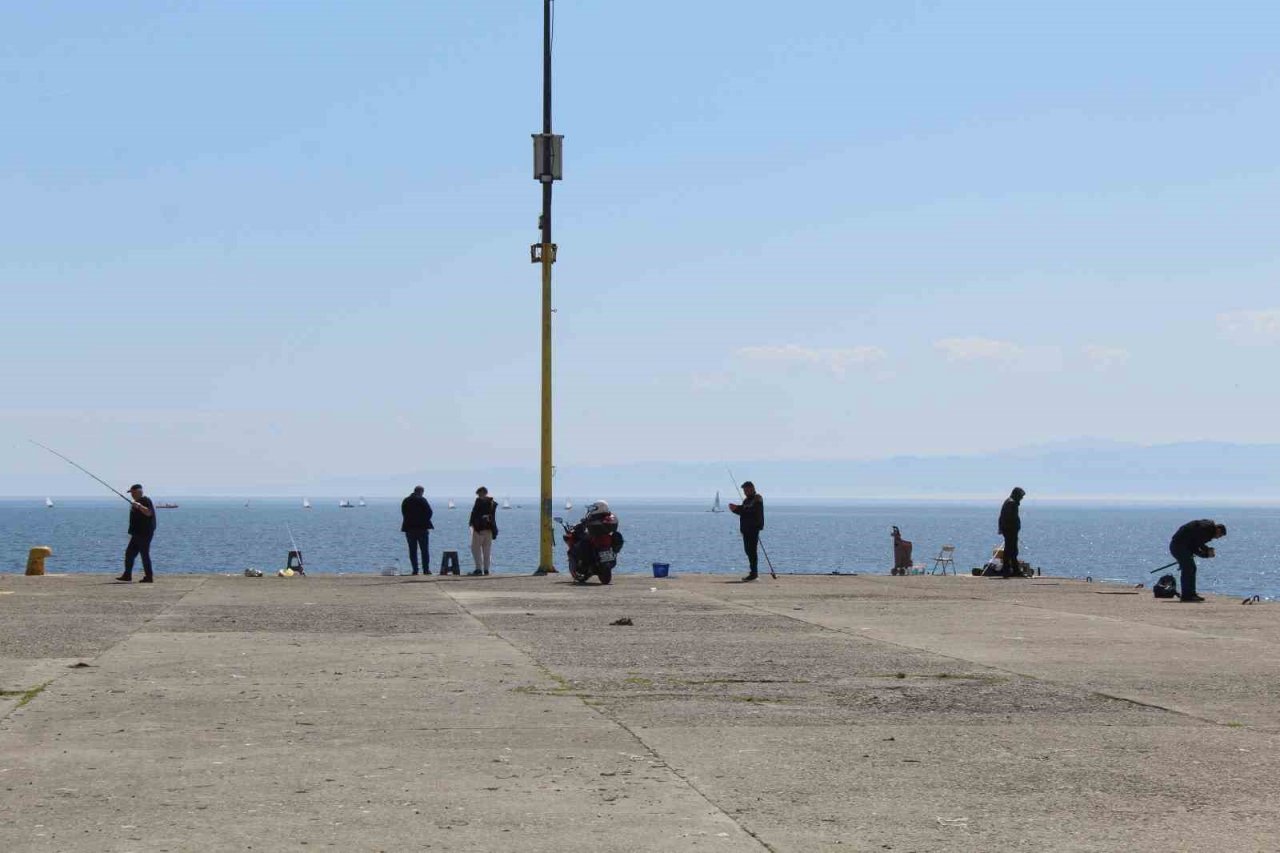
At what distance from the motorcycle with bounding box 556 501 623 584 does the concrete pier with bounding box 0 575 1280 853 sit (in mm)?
7110

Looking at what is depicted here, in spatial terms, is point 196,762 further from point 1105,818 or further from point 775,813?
→ point 1105,818

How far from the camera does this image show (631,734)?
9766mm

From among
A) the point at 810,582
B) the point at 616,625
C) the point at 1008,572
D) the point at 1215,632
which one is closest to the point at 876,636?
the point at 616,625

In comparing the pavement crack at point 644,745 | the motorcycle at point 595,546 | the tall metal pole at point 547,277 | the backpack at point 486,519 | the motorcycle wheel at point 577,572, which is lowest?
the pavement crack at point 644,745

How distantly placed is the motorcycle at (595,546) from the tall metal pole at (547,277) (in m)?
3.03

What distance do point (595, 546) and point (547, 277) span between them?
616 cm

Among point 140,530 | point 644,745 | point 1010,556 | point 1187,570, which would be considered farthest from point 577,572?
point 644,745

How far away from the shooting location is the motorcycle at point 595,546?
26062 millimetres

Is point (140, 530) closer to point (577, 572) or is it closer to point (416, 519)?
point (416, 519)

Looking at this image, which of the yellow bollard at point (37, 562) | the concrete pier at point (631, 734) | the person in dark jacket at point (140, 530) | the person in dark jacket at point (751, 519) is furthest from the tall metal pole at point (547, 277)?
the concrete pier at point (631, 734)

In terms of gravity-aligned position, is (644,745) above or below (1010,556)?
below

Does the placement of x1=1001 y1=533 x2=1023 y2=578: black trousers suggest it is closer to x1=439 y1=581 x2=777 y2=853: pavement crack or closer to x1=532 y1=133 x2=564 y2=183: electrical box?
x1=532 y1=133 x2=564 y2=183: electrical box

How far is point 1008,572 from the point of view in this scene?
31.8m

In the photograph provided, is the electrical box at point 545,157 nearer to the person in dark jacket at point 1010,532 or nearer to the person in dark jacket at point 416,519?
the person in dark jacket at point 416,519
